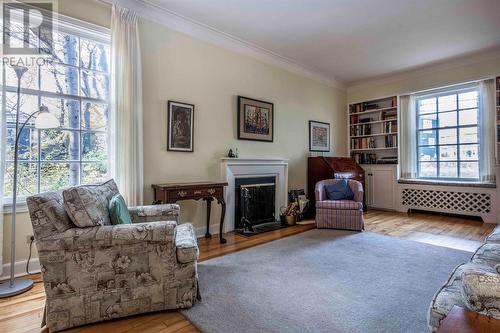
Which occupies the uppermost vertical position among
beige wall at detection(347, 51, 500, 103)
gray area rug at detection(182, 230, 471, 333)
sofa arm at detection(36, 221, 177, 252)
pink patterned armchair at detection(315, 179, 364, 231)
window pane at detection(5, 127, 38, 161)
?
beige wall at detection(347, 51, 500, 103)

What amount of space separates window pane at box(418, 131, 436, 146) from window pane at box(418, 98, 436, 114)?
1.43 feet

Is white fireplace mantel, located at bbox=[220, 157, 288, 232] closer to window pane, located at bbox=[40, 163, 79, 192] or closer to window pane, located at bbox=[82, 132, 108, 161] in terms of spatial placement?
window pane, located at bbox=[82, 132, 108, 161]

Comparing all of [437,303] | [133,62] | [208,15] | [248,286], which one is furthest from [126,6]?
[437,303]

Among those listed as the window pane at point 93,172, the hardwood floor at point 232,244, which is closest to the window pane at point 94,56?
the window pane at point 93,172

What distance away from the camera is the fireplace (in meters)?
4.08

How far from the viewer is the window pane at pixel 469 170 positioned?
15.6 feet

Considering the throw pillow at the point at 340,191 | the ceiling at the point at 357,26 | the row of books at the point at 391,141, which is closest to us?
the ceiling at the point at 357,26

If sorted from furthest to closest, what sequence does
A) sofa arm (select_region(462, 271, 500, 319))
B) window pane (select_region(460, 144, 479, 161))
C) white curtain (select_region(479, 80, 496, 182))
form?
window pane (select_region(460, 144, 479, 161)) < white curtain (select_region(479, 80, 496, 182)) < sofa arm (select_region(462, 271, 500, 319))

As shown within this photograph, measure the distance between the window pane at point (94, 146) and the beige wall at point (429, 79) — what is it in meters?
5.44

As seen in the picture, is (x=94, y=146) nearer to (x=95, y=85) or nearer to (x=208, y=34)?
(x=95, y=85)

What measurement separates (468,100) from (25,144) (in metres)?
6.67

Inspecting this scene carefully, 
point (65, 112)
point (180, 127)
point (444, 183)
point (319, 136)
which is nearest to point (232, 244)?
point (180, 127)

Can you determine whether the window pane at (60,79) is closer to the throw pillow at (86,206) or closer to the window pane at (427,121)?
the throw pillow at (86,206)

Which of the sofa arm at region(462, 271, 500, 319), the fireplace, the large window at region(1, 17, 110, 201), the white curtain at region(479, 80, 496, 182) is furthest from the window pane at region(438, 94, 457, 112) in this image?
the large window at region(1, 17, 110, 201)
